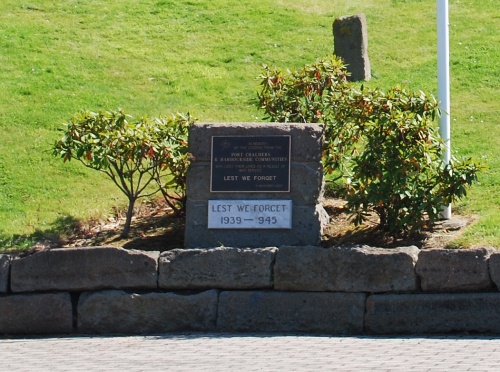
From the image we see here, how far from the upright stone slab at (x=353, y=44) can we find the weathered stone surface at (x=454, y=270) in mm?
5836

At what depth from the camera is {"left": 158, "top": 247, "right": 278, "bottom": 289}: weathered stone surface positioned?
957 cm

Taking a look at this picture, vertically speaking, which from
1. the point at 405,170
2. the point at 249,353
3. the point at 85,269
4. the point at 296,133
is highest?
the point at 296,133

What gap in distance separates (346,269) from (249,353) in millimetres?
1368

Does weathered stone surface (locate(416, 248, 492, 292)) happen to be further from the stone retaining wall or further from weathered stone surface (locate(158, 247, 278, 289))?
weathered stone surface (locate(158, 247, 278, 289))

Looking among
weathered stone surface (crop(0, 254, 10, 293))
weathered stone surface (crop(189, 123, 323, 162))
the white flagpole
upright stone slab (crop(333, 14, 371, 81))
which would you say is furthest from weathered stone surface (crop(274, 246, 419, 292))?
upright stone slab (crop(333, 14, 371, 81))

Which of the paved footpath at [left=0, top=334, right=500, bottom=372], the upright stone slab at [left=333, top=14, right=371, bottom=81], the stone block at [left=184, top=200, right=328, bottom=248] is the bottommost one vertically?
the paved footpath at [left=0, top=334, right=500, bottom=372]

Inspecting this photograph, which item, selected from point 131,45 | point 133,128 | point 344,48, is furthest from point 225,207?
point 131,45

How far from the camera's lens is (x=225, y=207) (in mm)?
10172

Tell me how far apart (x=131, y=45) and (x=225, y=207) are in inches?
260

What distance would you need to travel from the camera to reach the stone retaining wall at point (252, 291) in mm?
9250

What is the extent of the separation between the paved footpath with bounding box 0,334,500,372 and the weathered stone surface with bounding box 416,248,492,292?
1.54 feet

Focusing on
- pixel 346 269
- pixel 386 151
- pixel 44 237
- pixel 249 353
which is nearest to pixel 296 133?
pixel 386 151

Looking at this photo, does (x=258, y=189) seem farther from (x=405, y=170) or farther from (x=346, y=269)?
(x=405, y=170)

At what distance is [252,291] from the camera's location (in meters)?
9.59
